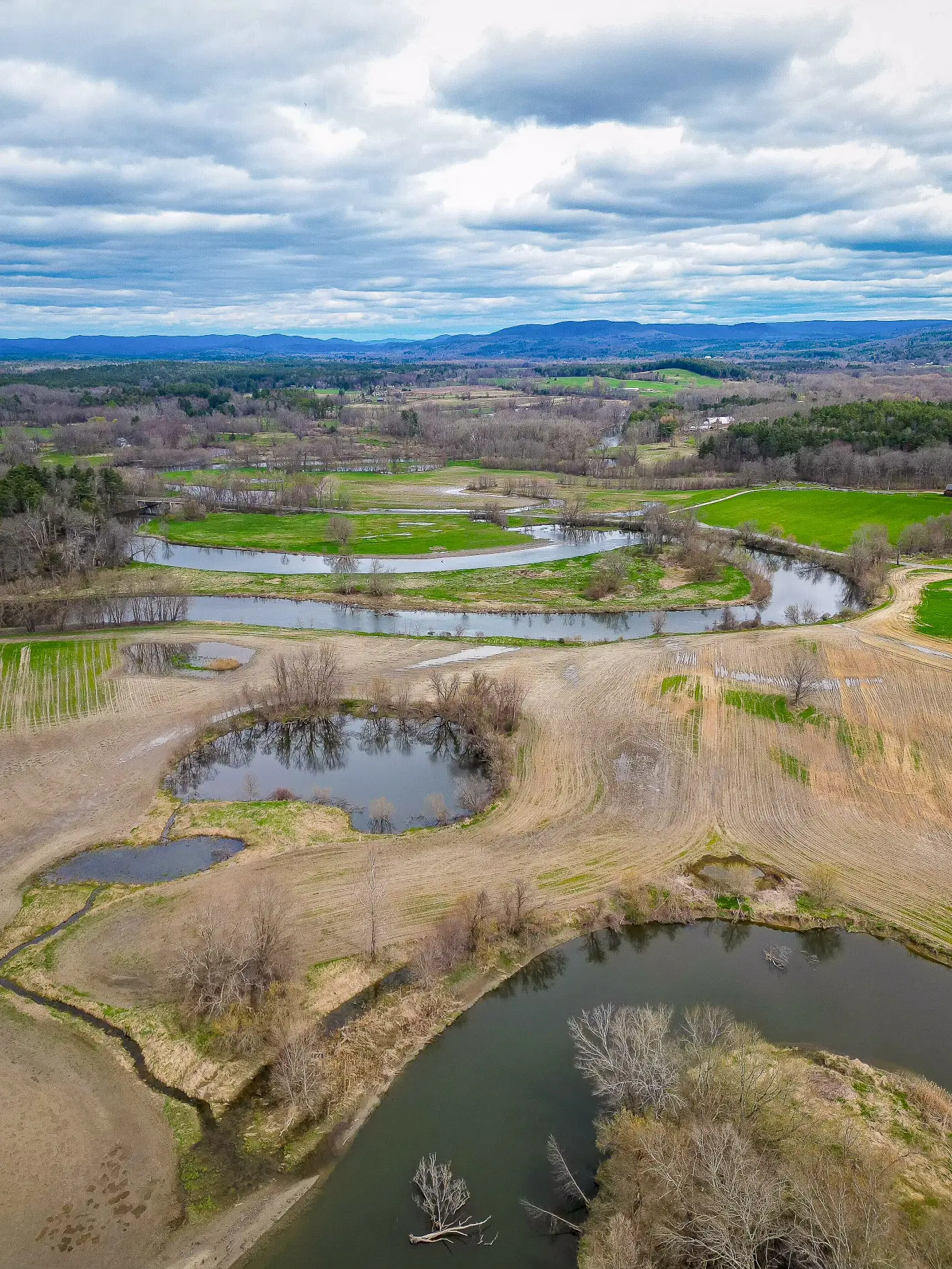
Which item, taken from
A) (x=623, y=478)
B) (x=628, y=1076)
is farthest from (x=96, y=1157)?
(x=623, y=478)

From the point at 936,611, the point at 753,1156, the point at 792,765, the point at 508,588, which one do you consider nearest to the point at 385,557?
the point at 508,588

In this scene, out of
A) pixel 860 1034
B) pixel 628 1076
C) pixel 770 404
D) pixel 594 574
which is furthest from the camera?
pixel 770 404

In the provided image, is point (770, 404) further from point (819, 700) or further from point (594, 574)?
point (819, 700)

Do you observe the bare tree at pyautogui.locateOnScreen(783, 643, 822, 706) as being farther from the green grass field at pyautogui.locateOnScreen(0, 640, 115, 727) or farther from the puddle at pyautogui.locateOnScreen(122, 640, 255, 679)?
the green grass field at pyautogui.locateOnScreen(0, 640, 115, 727)

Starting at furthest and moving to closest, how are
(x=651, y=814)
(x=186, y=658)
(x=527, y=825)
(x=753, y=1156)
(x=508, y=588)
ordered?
(x=508, y=588), (x=186, y=658), (x=651, y=814), (x=527, y=825), (x=753, y=1156)

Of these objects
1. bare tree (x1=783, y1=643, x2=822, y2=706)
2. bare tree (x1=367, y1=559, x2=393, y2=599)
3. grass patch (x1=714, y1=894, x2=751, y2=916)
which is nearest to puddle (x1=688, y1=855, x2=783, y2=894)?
grass patch (x1=714, y1=894, x2=751, y2=916)

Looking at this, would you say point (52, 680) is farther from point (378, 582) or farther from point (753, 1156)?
point (753, 1156)
